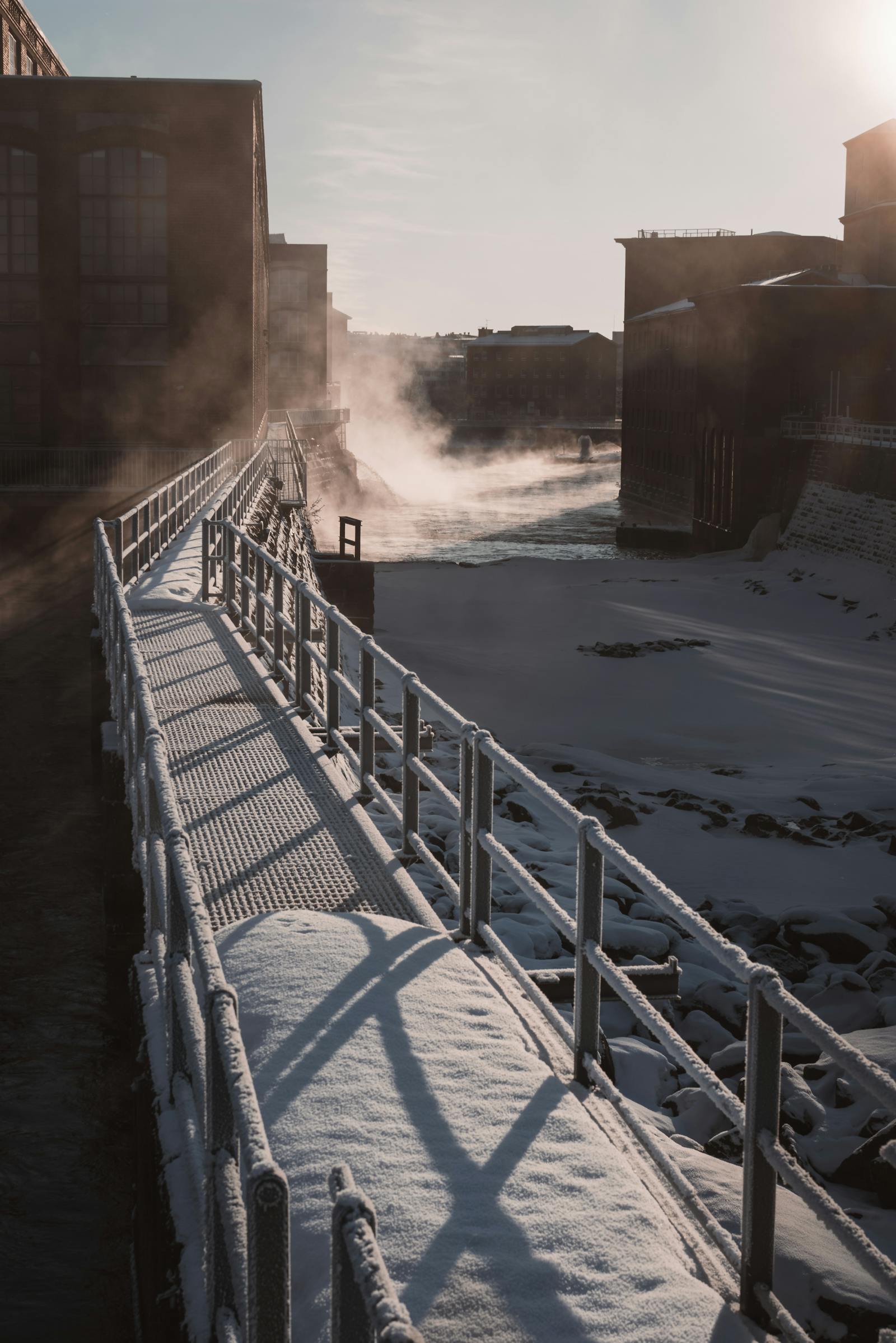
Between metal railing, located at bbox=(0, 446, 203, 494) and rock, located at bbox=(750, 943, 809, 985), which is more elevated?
metal railing, located at bbox=(0, 446, 203, 494)

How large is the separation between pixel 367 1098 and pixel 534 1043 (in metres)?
0.94

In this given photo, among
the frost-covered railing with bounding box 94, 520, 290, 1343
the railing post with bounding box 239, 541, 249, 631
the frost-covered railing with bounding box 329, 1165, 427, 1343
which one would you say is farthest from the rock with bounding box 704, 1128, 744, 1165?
the railing post with bounding box 239, 541, 249, 631

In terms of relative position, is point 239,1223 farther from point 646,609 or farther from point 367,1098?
point 646,609

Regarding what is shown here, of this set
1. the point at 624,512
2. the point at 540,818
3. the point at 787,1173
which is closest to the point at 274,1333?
the point at 787,1173

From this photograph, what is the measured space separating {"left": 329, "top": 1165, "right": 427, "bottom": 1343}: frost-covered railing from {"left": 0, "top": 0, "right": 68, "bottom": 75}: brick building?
5275 cm

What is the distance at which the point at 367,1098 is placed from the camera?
170 inches

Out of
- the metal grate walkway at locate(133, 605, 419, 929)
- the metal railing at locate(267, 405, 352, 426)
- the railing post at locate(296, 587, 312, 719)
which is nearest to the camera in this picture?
the metal grate walkway at locate(133, 605, 419, 929)

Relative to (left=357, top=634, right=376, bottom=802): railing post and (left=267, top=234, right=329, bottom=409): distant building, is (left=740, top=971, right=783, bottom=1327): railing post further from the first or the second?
(left=267, top=234, right=329, bottom=409): distant building

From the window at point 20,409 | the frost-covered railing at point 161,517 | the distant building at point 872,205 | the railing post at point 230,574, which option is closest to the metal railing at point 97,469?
the window at point 20,409

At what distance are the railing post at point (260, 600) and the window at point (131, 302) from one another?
103 feet

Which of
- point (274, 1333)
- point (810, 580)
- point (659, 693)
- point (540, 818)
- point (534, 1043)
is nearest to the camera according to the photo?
point (274, 1333)

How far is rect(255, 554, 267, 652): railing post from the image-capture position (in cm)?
1258

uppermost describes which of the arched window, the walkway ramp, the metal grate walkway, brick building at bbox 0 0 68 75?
brick building at bbox 0 0 68 75

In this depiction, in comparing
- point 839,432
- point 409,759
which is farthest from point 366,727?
point 839,432
